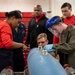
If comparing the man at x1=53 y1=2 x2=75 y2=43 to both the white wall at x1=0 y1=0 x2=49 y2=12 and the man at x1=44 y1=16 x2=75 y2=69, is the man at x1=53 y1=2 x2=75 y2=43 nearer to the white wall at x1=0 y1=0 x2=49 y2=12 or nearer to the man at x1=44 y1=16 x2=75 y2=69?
the man at x1=44 y1=16 x2=75 y2=69

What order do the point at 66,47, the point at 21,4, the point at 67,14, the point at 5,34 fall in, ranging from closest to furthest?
the point at 66,47, the point at 5,34, the point at 67,14, the point at 21,4

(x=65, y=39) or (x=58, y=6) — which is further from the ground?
(x=58, y=6)

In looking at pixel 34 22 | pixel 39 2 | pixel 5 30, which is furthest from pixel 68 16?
pixel 39 2

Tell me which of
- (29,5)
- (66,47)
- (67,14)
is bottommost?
(66,47)

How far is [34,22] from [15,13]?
1.00 metres

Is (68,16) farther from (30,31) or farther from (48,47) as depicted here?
(48,47)

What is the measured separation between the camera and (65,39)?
2.42 metres

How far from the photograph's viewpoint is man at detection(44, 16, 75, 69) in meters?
2.25

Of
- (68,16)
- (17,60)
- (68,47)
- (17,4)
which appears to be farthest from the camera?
(17,4)

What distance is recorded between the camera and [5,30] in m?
2.85

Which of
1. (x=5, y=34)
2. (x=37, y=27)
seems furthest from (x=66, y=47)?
(x=37, y=27)

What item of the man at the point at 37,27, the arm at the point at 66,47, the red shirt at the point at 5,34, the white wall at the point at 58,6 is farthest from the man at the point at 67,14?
the white wall at the point at 58,6

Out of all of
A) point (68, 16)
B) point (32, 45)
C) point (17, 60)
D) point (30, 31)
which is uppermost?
point (68, 16)

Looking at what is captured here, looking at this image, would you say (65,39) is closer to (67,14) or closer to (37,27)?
(67,14)
